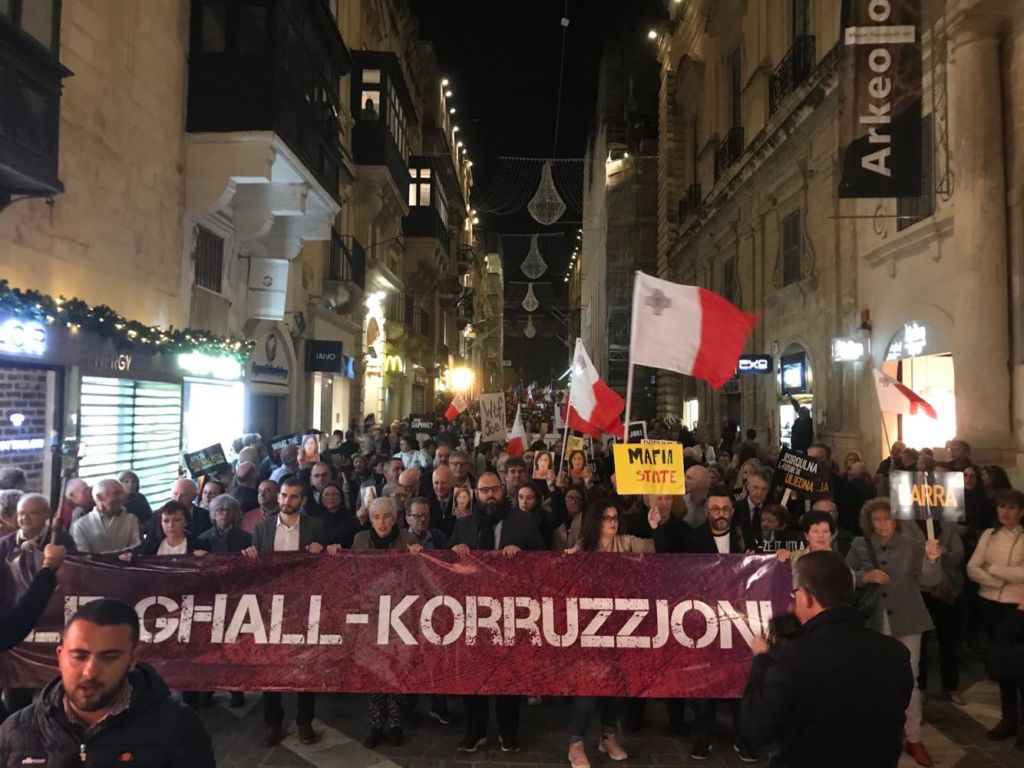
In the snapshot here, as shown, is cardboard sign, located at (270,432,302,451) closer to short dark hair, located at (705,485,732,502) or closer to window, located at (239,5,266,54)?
window, located at (239,5,266,54)

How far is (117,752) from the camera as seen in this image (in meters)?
2.34

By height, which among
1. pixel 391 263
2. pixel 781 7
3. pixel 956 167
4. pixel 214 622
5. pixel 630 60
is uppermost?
pixel 630 60

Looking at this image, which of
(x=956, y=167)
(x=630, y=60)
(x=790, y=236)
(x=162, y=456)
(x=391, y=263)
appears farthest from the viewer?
(x=630, y=60)

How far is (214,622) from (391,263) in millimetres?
26184

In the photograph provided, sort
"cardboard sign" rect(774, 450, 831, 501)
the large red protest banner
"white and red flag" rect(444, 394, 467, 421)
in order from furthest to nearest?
1. "white and red flag" rect(444, 394, 467, 421)
2. "cardboard sign" rect(774, 450, 831, 501)
3. the large red protest banner

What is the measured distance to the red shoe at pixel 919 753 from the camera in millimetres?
5019

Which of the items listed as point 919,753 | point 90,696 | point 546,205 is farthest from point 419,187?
point 90,696

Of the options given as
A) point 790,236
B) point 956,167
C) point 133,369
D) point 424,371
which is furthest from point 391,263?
point 956,167

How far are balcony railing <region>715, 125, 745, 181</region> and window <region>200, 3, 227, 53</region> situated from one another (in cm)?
1524

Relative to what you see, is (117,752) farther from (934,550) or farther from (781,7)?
(781,7)

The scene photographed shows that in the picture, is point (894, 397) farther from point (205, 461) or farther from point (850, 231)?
point (205, 461)

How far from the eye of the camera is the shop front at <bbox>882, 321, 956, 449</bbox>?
12617 mm

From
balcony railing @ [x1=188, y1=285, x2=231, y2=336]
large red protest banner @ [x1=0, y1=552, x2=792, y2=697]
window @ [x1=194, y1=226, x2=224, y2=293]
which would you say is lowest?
large red protest banner @ [x1=0, y1=552, x2=792, y2=697]

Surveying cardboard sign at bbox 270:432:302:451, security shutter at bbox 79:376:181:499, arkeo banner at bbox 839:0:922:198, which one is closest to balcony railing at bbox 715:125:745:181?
arkeo banner at bbox 839:0:922:198
